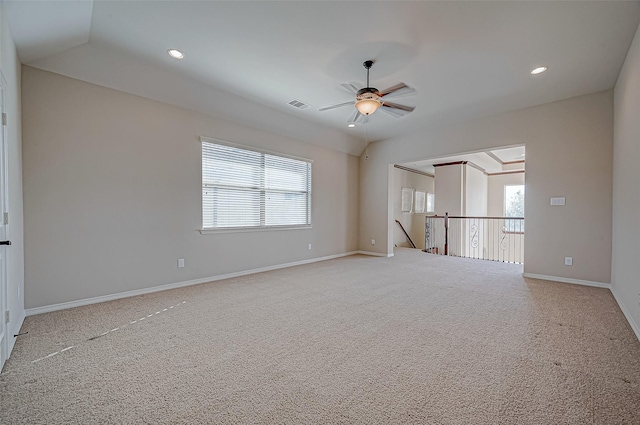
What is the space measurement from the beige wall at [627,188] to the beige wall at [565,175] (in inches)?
10.1

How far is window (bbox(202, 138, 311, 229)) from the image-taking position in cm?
470

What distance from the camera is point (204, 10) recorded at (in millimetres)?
2566

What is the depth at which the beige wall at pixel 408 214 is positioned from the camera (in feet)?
30.9

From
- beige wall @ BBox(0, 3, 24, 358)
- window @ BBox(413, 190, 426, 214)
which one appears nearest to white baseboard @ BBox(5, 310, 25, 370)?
beige wall @ BBox(0, 3, 24, 358)

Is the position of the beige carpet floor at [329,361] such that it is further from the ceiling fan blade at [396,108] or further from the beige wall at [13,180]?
the ceiling fan blade at [396,108]

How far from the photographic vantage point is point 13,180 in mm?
2633

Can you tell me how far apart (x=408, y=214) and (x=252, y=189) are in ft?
21.3

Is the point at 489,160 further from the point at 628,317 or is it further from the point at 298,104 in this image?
the point at 298,104

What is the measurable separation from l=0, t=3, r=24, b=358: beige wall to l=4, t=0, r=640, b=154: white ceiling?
0.86 ft

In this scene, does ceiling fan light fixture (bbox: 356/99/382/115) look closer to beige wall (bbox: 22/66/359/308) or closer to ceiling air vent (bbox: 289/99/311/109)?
ceiling air vent (bbox: 289/99/311/109)

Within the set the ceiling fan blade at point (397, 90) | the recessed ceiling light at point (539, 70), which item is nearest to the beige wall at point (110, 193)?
the ceiling fan blade at point (397, 90)

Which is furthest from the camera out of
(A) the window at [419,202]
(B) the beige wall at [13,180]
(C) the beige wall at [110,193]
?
(A) the window at [419,202]

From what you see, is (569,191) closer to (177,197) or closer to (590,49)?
(590,49)

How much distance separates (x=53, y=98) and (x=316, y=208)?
456cm
